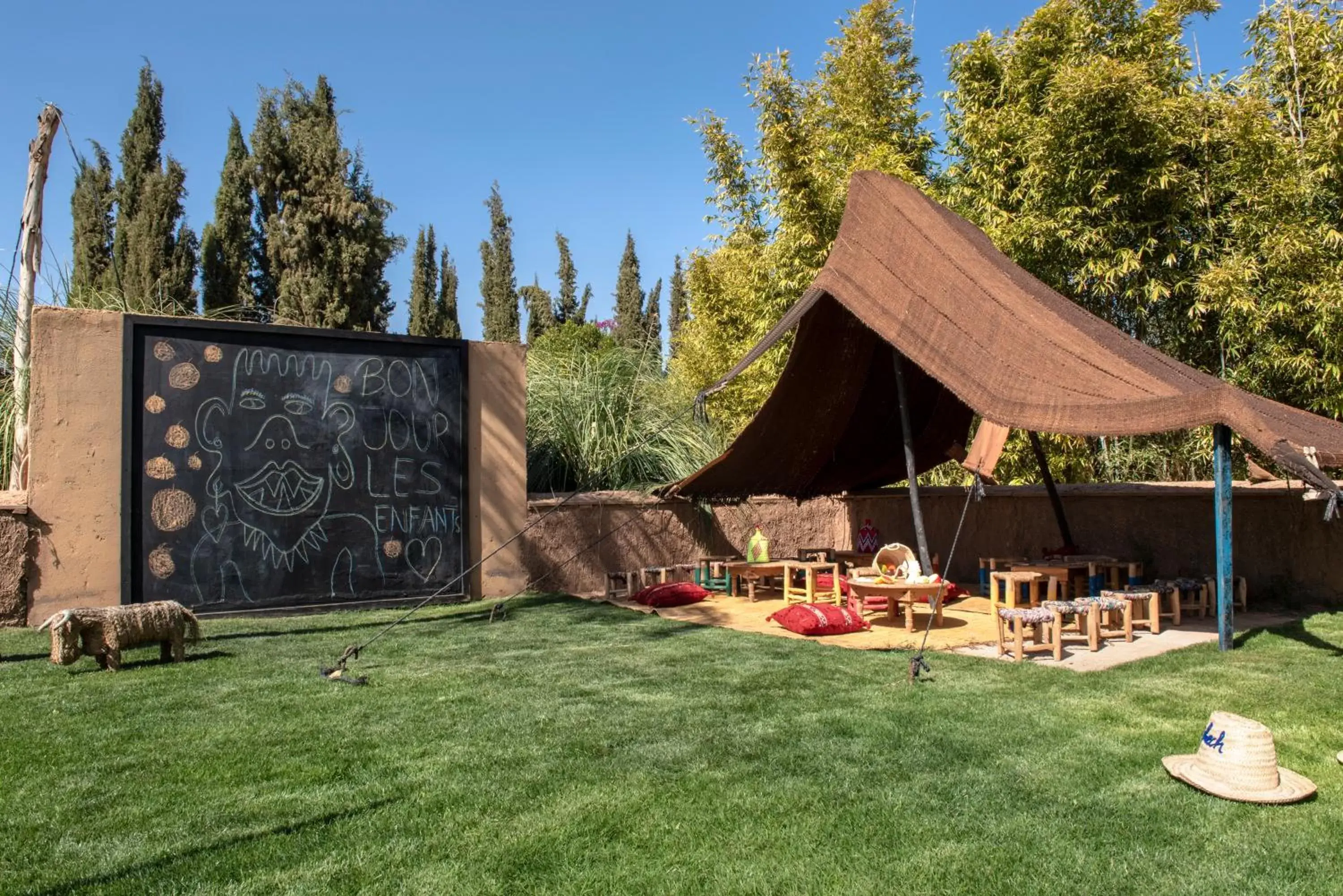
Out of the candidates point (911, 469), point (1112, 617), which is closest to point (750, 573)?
point (911, 469)

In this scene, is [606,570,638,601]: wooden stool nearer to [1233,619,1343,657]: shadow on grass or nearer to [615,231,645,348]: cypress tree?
[1233,619,1343,657]: shadow on grass

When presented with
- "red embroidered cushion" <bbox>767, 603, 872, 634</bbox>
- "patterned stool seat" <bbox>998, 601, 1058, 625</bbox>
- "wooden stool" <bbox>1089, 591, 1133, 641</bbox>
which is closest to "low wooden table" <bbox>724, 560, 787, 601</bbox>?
"red embroidered cushion" <bbox>767, 603, 872, 634</bbox>

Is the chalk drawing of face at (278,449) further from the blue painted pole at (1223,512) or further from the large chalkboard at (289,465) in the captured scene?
the blue painted pole at (1223,512)

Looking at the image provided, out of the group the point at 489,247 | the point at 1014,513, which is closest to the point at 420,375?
the point at 1014,513

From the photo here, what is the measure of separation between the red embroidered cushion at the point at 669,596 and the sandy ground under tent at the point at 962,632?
0.09 meters

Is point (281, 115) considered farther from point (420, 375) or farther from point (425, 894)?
point (425, 894)

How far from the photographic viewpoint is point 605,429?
465 inches

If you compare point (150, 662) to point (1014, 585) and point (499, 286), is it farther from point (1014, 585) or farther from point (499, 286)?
point (499, 286)

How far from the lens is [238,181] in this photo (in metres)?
20.0

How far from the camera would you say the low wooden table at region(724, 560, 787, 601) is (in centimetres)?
945

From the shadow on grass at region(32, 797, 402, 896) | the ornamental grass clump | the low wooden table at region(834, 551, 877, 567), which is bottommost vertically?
the shadow on grass at region(32, 797, 402, 896)

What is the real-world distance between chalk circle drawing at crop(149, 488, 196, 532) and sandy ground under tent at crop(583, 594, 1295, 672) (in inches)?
159

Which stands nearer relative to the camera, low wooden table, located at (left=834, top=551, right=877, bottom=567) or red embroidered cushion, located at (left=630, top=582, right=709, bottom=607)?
red embroidered cushion, located at (left=630, top=582, right=709, bottom=607)

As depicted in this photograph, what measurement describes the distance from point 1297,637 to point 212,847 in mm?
7329
